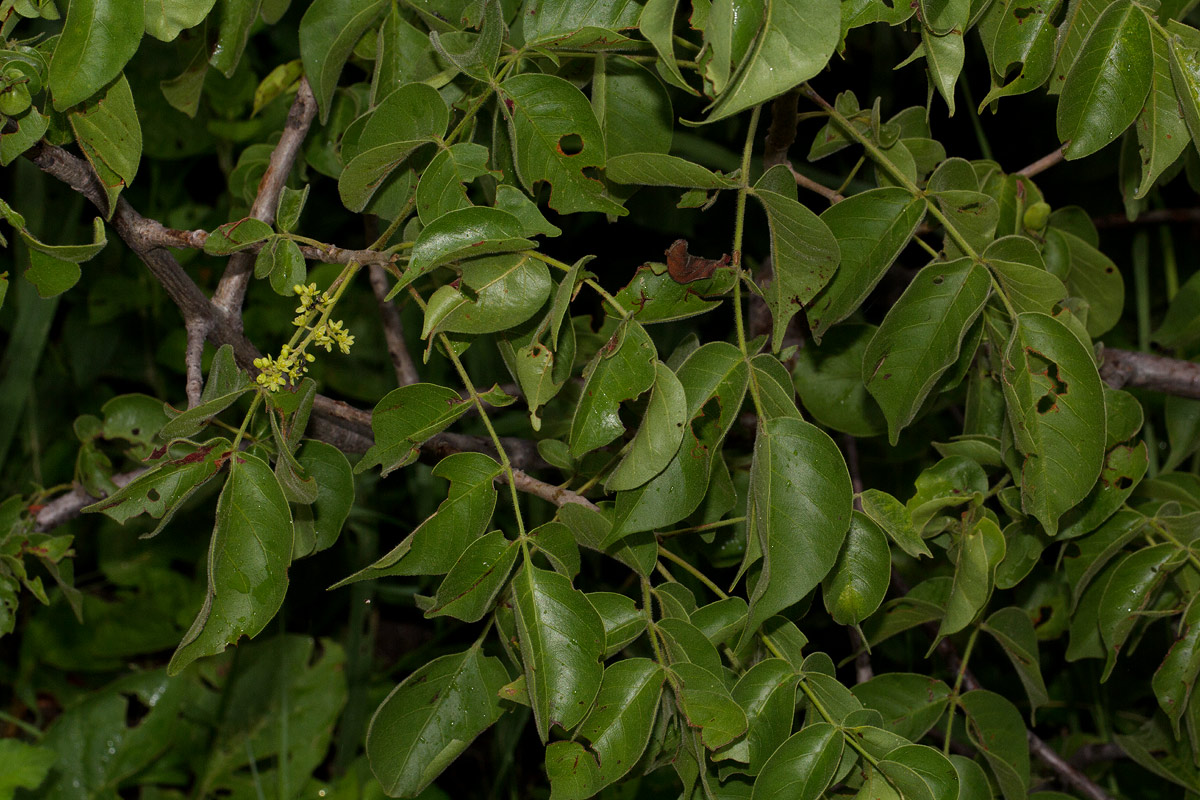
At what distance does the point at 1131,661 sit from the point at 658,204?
1.12 m

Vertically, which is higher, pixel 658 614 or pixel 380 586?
pixel 658 614

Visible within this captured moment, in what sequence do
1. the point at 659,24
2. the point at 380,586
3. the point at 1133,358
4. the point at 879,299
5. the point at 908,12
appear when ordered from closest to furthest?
the point at 659,24 < the point at 908,12 < the point at 1133,358 < the point at 879,299 < the point at 380,586

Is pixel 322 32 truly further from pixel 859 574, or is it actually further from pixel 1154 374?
pixel 1154 374

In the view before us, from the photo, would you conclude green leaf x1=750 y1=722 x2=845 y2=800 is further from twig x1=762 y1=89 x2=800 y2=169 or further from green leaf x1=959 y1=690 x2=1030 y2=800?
twig x1=762 y1=89 x2=800 y2=169

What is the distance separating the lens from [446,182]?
866mm

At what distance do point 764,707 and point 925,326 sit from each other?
382 millimetres

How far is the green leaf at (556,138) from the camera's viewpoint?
858mm

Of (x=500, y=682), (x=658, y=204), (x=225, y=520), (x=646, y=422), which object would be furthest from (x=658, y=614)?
(x=658, y=204)

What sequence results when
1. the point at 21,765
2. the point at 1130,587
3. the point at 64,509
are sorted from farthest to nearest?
the point at 21,765 → the point at 64,509 → the point at 1130,587

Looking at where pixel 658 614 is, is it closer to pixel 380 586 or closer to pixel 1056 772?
pixel 1056 772

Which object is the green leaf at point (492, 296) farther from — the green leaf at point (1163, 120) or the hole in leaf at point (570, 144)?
the green leaf at point (1163, 120)

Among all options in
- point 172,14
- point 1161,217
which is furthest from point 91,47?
point 1161,217

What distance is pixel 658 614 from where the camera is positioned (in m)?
1.05

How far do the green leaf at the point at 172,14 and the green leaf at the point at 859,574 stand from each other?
73 cm
